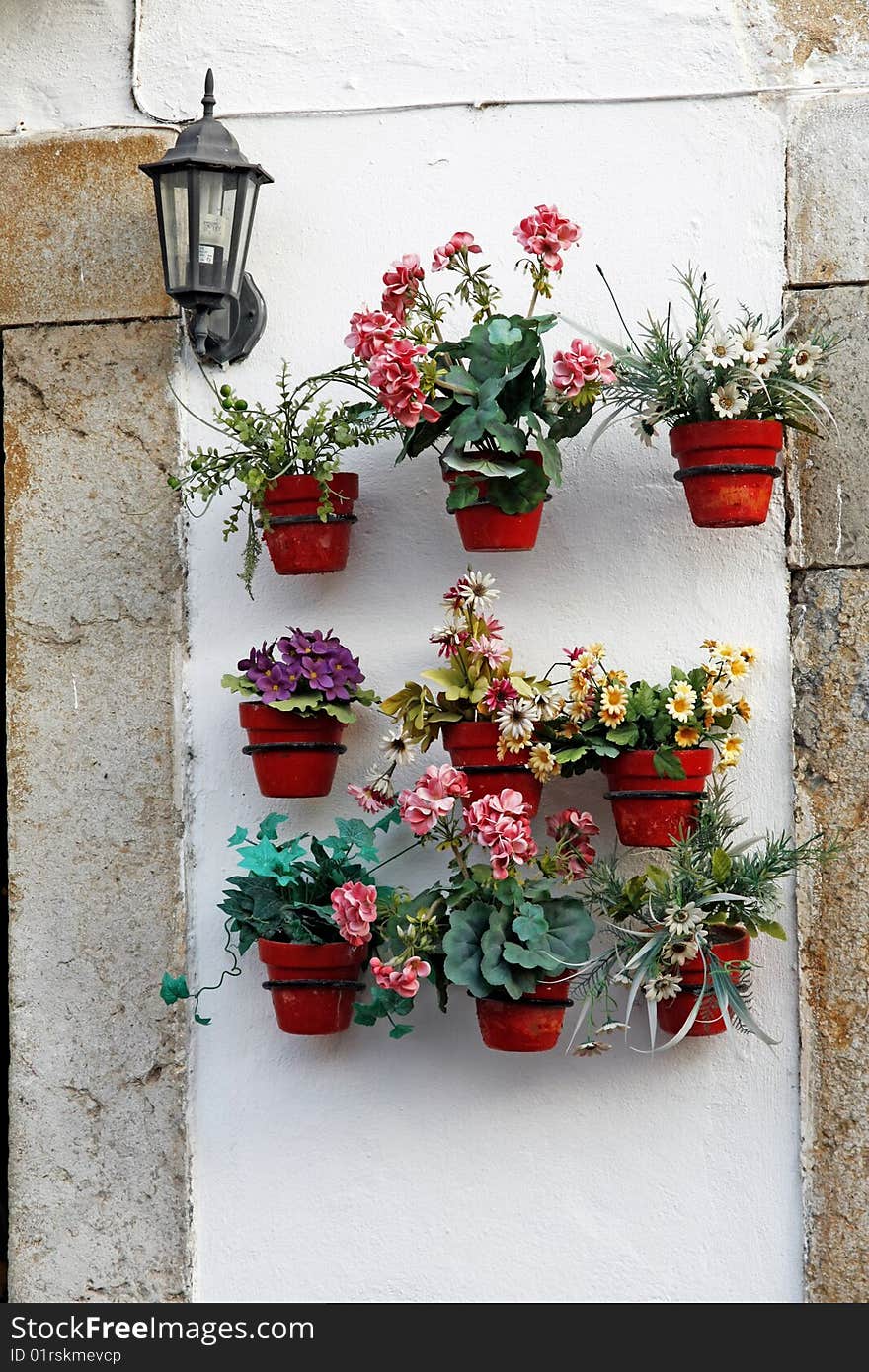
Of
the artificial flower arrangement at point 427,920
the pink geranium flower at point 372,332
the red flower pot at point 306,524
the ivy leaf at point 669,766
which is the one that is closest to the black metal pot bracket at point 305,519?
the red flower pot at point 306,524

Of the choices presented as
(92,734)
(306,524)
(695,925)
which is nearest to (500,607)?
(306,524)

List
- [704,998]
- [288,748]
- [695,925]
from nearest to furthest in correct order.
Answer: [695,925] → [704,998] → [288,748]

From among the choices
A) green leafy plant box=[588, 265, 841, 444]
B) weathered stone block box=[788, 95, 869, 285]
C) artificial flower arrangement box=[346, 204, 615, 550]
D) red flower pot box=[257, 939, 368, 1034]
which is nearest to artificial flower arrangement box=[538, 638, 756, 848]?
artificial flower arrangement box=[346, 204, 615, 550]

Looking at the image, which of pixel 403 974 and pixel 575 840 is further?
pixel 575 840

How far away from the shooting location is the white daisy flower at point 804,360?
259 centimetres

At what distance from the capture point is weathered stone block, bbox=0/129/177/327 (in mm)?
3012

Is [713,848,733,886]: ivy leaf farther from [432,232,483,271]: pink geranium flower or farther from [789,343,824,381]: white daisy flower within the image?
[432,232,483,271]: pink geranium flower

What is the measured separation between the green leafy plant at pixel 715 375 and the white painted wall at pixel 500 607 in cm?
19

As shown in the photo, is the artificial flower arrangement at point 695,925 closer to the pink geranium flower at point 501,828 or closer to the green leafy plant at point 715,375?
the pink geranium flower at point 501,828

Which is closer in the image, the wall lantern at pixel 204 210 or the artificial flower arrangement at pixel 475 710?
the artificial flower arrangement at pixel 475 710

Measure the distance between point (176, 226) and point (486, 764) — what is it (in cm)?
113

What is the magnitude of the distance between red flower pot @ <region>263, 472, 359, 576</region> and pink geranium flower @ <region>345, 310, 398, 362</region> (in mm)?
246

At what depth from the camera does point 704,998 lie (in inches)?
103

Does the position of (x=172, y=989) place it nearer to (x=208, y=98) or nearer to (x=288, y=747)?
(x=288, y=747)
